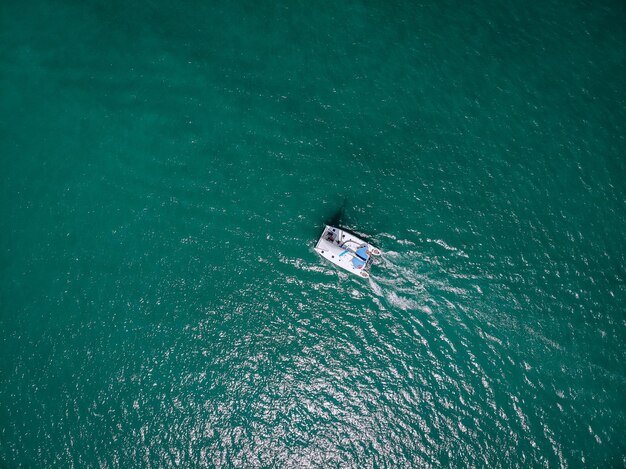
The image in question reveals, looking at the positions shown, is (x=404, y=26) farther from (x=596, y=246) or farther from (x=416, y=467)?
(x=416, y=467)

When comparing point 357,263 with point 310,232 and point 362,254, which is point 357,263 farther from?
point 310,232

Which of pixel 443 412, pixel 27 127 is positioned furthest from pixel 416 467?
pixel 27 127

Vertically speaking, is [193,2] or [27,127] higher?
[193,2]

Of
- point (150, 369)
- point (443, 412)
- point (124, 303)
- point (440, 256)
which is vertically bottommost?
point (150, 369)

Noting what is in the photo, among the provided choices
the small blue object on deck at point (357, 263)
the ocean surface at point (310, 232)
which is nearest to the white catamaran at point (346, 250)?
the small blue object on deck at point (357, 263)

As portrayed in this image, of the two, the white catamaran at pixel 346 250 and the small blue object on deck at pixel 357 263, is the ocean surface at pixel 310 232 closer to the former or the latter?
the white catamaran at pixel 346 250

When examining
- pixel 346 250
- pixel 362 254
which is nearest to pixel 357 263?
pixel 362 254
